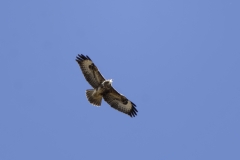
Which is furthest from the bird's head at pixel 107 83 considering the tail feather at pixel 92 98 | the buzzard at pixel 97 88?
the tail feather at pixel 92 98

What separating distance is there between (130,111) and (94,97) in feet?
5.59

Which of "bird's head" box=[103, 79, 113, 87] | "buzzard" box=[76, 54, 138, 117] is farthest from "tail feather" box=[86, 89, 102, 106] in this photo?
"bird's head" box=[103, 79, 113, 87]

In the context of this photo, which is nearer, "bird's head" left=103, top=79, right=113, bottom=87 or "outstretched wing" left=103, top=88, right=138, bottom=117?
"bird's head" left=103, top=79, right=113, bottom=87

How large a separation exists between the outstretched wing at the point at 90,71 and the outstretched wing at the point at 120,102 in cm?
64

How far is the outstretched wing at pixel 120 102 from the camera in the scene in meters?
20.2

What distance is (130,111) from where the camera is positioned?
2078cm

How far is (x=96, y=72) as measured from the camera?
19891mm

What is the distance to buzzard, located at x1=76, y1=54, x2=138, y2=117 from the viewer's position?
19875 mm

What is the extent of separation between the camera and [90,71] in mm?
20062

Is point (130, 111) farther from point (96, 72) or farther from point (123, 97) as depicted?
point (96, 72)

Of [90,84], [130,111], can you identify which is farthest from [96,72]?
[130,111]

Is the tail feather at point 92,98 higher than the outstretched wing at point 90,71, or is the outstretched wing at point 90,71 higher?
the outstretched wing at point 90,71

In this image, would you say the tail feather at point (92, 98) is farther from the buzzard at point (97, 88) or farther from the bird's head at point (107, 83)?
the bird's head at point (107, 83)

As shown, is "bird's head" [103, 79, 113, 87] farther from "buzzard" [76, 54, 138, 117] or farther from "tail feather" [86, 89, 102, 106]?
"tail feather" [86, 89, 102, 106]
